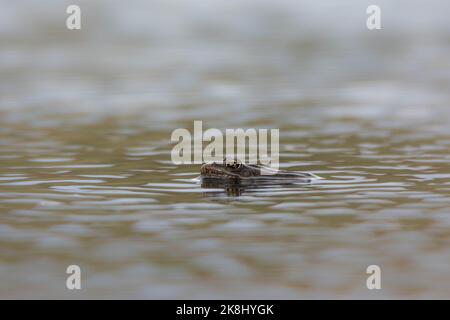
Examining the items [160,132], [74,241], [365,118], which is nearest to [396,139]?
[365,118]

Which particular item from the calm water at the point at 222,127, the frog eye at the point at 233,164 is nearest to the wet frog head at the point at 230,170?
the frog eye at the point at 233,164

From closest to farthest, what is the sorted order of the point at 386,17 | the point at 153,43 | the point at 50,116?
the point at 50,116
the point at 153,43
the point at 386,17

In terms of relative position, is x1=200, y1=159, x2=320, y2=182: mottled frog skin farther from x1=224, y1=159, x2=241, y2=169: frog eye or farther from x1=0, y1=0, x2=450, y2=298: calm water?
x1=0, y1=0, x2=450, y2=298: calm water

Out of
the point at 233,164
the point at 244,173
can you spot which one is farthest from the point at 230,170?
the point at 244,173

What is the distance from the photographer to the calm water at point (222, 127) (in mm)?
11211

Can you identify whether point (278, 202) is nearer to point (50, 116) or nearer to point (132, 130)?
point (132, 130)

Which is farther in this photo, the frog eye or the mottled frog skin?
the frog eye

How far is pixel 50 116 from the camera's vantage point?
75.4 feet

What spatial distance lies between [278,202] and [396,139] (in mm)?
5926

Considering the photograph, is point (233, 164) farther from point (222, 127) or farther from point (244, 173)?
point (222, 127)

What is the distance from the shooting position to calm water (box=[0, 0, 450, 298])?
11.2 m

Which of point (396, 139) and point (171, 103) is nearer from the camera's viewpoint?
point (396, 139)

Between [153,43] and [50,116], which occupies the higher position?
[153,43]

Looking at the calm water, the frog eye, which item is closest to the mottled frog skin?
the frog eye
